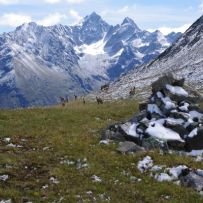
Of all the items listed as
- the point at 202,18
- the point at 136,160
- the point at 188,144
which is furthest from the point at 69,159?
the point at 202,18

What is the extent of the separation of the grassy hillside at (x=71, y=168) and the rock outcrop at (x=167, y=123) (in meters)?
1.80

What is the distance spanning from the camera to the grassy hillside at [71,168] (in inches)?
795

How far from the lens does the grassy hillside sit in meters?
20.2

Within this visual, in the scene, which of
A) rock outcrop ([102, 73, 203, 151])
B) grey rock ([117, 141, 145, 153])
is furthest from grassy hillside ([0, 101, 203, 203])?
rock outcrop ([102, 73, 203, 151])

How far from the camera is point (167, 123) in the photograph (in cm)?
2989

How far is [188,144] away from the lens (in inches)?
1109

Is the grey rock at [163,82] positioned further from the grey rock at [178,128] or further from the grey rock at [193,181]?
the grey rock at [193,181]

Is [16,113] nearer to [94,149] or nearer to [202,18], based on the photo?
[94,149]

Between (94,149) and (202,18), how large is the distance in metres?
173

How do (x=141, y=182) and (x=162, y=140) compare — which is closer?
(x=141, y=182)

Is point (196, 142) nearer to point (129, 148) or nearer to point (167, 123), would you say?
point (167, 123)

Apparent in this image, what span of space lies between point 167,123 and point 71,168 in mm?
8438

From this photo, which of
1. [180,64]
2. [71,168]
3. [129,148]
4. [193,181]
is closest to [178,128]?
[129,148]

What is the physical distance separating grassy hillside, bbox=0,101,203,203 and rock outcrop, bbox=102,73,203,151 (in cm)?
180
